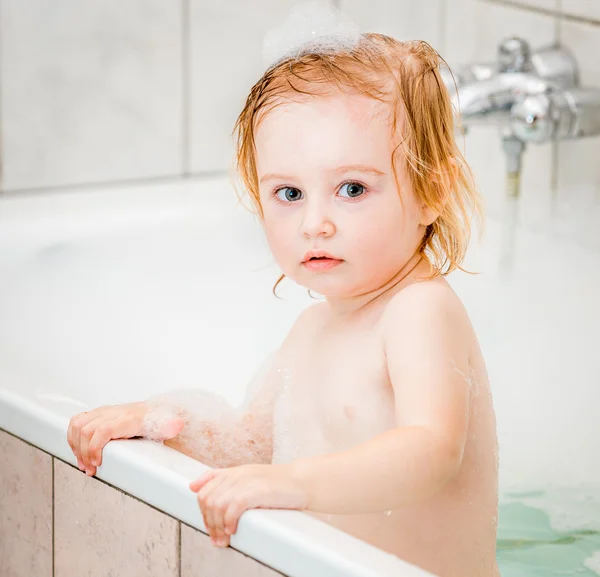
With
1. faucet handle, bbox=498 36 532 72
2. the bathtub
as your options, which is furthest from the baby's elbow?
faucet handle, bbox=498 36 532 72

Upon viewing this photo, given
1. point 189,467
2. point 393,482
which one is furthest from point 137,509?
point 393,482

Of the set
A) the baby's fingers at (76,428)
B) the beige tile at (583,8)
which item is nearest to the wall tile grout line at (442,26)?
the beige tile at (583,8)

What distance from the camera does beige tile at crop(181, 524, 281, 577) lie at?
0.75 metres

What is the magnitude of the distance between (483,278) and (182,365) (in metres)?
0.48

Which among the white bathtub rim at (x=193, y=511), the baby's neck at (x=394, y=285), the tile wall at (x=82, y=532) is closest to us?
the white bathtub rim at (x=193, y=511)

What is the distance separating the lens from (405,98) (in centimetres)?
87

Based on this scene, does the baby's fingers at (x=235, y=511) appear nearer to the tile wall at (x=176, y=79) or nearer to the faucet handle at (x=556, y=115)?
the faucet handle at (x=556, y=115)

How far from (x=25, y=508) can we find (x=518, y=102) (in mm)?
894

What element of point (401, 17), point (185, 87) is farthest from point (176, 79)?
point (401, 17)

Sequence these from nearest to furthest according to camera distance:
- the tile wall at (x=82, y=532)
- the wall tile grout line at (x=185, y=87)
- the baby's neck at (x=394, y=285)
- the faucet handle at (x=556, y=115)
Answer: the tile wall at (x=82, y=532) < the baby's neck at (x=394, y=285) < the faucet handle at (x=556, y=115) < the wall tile grout line at (x=185, y=87)

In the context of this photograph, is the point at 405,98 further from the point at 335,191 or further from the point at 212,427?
the point at 212,427

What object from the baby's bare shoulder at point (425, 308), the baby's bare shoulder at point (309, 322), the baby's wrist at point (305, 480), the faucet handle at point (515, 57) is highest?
the faucet handle at point (515, 57)

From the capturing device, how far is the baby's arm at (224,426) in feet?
3.16

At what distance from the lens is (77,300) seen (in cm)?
148
